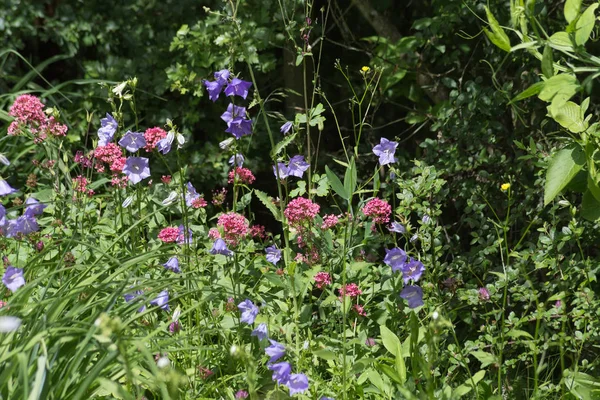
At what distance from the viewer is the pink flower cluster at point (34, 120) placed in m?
2.81

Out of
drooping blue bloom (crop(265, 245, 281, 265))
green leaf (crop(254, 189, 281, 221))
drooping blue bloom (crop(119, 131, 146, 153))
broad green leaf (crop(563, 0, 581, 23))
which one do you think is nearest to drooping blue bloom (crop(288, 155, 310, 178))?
green leaf (crop(254, 189, 281, 221))

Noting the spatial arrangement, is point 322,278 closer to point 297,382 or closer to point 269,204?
point 269,204

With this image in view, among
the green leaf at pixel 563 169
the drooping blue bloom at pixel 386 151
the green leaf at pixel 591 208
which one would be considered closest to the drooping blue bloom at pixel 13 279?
the drooping blue bloom at pixel 386 151

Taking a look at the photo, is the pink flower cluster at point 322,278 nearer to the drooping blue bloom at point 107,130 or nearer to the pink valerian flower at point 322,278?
the pink valerian flower at point 322,278

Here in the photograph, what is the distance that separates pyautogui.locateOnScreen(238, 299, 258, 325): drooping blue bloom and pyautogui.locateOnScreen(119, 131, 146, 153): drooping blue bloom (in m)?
0.63

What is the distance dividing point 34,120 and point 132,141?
0.42 m

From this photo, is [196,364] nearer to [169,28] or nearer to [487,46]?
[487,46]

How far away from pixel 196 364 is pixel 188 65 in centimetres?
208

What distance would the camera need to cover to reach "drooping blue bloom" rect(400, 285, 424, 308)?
2.44 m

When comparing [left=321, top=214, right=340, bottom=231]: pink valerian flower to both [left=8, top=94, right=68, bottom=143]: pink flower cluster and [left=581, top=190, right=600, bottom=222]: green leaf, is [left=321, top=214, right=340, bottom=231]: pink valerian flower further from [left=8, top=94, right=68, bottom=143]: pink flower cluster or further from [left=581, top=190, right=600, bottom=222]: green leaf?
[left=8, top=94, right=68, bottom=143]: pink flower cluster

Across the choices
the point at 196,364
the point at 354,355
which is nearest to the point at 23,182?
the point at 196,364

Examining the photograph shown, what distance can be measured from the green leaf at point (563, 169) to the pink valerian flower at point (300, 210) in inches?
28.3

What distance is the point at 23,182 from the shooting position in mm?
4172

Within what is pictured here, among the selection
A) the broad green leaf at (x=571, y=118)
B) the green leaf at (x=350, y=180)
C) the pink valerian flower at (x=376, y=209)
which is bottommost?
the pink valerian flower at (x=376, y=209)
